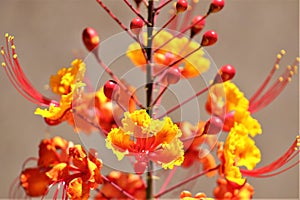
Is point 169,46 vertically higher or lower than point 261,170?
higher

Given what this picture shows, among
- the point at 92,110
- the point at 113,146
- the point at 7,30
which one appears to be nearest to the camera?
the point at 113,146

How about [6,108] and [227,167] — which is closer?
[227,167]

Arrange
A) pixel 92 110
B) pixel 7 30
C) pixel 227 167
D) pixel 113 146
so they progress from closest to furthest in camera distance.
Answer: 1. pixel 113 146
2. pixel 227 167
3. pixel 92 110
4. pixel 7 30

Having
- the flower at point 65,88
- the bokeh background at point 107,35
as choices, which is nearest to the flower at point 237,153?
the flower at point 65,88

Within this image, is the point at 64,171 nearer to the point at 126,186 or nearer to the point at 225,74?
the point at 126,186

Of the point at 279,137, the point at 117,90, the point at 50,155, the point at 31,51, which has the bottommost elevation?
the point at 279,137

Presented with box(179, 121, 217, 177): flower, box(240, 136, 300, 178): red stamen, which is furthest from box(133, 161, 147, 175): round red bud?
box(240, 136, 300, 178): red stamen

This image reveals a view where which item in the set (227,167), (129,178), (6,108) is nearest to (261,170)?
(227,167)

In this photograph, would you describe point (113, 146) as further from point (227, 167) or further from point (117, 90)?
point (227, 167)
